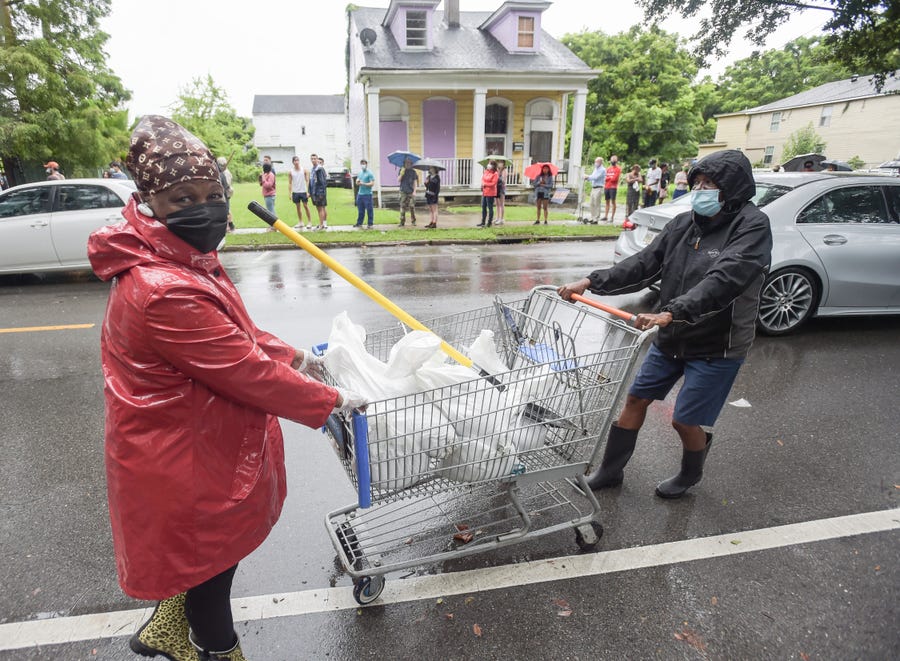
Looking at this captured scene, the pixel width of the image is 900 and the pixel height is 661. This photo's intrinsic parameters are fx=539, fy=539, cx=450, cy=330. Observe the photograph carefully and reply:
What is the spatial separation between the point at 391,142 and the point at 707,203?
20.8m

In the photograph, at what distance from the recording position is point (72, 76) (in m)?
14.4

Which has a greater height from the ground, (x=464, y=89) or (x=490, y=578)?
(x=464, y=89)

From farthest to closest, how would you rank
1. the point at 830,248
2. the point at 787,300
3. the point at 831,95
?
the point at 831,95 < the point at 787,300 < the point at 830,248

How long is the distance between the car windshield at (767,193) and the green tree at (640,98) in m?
28.9

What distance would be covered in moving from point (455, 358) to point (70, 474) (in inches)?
112

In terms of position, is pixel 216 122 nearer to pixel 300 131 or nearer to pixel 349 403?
pixel 300 131

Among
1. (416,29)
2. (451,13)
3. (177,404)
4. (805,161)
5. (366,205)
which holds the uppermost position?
(451,13)

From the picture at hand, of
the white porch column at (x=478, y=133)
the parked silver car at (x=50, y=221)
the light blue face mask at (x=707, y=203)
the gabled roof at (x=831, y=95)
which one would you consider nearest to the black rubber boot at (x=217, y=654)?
the light blue face mask at (x=707, y=203)

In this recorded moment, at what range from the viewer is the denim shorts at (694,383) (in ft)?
9.78

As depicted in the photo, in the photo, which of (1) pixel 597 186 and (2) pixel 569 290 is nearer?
(2) pixel 569 290

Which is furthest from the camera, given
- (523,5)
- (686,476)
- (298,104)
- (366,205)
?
(298,104)

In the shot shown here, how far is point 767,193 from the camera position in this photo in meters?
6.33

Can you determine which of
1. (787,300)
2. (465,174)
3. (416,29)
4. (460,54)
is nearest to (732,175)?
(787,300)

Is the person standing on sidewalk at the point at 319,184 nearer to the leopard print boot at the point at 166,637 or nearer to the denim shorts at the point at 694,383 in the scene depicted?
the denim shorts at the point at 694,383
